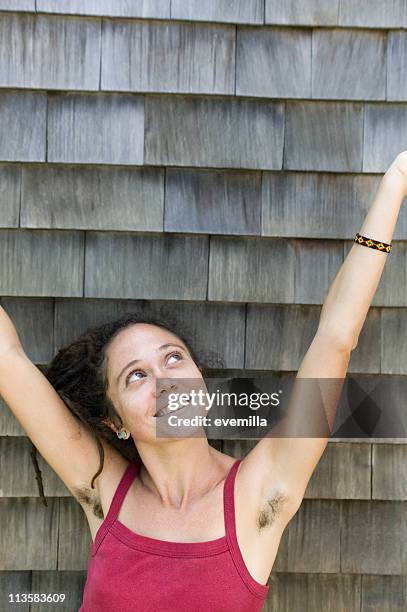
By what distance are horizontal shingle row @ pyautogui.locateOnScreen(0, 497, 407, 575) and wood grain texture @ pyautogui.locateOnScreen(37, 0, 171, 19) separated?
1316 millimetres

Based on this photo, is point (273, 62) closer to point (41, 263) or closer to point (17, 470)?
point (41, 263)

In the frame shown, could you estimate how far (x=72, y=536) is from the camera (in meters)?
2.14

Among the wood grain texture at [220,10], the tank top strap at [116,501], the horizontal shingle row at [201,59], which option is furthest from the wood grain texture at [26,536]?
the wood grain texture at [220,10]

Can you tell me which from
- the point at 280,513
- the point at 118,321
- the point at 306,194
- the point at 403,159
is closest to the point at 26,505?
the point at 118,321

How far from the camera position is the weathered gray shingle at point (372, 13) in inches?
78.4

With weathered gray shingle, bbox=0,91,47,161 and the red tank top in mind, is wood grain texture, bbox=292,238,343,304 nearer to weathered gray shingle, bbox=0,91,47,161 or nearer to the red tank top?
the red tank top

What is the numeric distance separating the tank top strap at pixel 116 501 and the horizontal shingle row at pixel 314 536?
0.27m

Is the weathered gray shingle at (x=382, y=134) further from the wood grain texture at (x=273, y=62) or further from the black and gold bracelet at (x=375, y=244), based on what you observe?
the black and gold bracelet at (x=375, y=244)

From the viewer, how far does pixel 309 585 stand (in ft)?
7.09

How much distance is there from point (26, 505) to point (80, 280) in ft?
2.14

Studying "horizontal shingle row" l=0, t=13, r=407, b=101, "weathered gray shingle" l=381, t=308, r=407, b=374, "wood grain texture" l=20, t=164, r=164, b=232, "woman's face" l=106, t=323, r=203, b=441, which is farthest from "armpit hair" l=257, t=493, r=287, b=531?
"horizontal shingle row" l=0, t=13, r=407, b=101

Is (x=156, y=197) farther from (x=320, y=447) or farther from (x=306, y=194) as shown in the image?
(x=320, y=447)

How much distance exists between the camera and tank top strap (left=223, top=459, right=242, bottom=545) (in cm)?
175

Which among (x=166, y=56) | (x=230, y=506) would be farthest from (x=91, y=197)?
(x=230, y=506)
